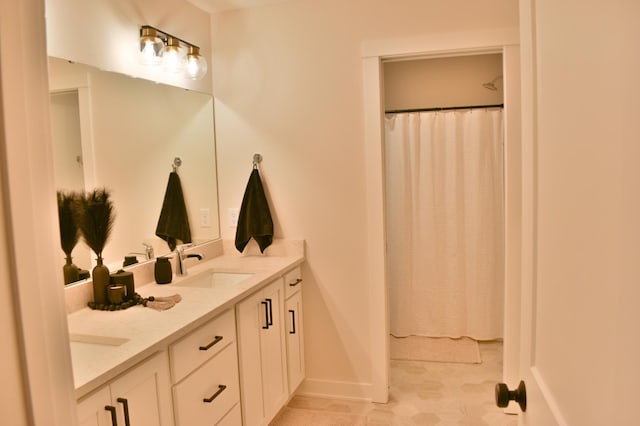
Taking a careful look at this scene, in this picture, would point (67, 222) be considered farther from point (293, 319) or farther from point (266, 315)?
point (293, 319)

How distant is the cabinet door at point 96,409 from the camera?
4.16ft

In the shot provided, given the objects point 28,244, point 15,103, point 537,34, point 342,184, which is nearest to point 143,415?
point 28,244

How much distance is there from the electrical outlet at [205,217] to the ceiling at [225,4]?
4.09 ft

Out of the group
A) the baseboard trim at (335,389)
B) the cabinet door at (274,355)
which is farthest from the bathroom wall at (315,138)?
the cabinet door at (274,355)

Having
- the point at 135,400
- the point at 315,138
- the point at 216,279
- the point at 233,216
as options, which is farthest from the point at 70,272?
the point at 315,138

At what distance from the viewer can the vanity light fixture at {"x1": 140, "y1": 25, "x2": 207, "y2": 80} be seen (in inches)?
94.4

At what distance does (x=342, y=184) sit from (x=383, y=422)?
140 cm

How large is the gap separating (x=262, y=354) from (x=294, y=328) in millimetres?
449

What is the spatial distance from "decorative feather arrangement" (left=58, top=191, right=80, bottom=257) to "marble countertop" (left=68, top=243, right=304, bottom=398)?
0.28 meters

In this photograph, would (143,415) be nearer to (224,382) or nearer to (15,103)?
(224,382)

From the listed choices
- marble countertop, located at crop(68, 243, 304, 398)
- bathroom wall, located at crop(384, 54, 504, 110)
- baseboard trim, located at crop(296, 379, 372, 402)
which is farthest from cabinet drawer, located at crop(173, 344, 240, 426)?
bathroom wall, located at crop(384, 54, 504, 110)

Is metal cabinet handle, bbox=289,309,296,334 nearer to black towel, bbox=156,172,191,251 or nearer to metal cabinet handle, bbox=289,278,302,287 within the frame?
metal cabinet handle, bbox=289,278,302,287

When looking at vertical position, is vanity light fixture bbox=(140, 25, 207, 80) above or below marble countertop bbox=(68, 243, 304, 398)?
above

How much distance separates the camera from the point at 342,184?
2889mm
